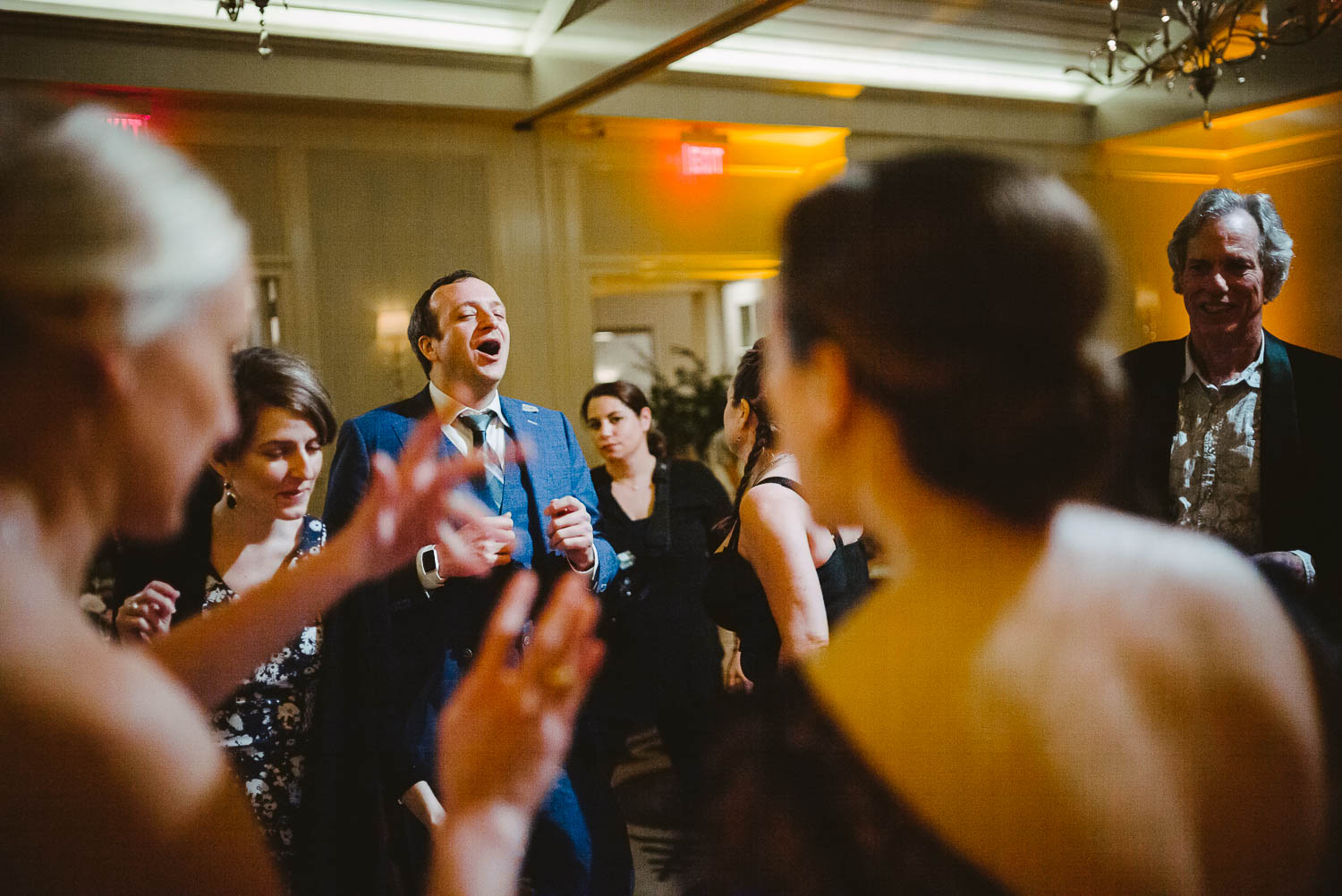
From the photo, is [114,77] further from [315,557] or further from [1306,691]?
[1306,691]

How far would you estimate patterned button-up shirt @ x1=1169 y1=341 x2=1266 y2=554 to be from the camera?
2002 mm

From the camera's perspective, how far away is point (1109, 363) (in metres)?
0.66

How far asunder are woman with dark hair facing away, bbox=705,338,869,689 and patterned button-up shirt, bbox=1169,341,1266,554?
71 centimetres

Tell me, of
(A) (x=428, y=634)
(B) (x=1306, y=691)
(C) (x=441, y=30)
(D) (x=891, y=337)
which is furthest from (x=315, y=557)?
(C) (x=441, y=30)

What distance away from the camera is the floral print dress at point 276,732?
160cm

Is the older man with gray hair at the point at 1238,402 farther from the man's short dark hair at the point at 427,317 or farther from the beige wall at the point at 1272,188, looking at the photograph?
the man's short dark hair at the point at 427,317

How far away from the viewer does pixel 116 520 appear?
0.67 meters

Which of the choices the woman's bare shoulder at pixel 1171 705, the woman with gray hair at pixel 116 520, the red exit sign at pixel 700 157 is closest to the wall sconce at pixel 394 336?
the red exit sign at pixel 700 157

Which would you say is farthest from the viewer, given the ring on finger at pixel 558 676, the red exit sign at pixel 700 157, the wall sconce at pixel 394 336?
the red exit sign at pixel 700 157

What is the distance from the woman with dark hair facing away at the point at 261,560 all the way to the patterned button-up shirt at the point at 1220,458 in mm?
1783

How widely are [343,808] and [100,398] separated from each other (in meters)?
1.22

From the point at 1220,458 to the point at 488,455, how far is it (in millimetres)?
1652

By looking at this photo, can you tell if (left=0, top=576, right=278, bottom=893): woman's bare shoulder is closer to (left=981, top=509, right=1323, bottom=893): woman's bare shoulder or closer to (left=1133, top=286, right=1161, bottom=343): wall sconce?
(left=981, top=509, right=1323, bottom=893): woman's bare shoulder

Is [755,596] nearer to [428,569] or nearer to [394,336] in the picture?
[428,569]
